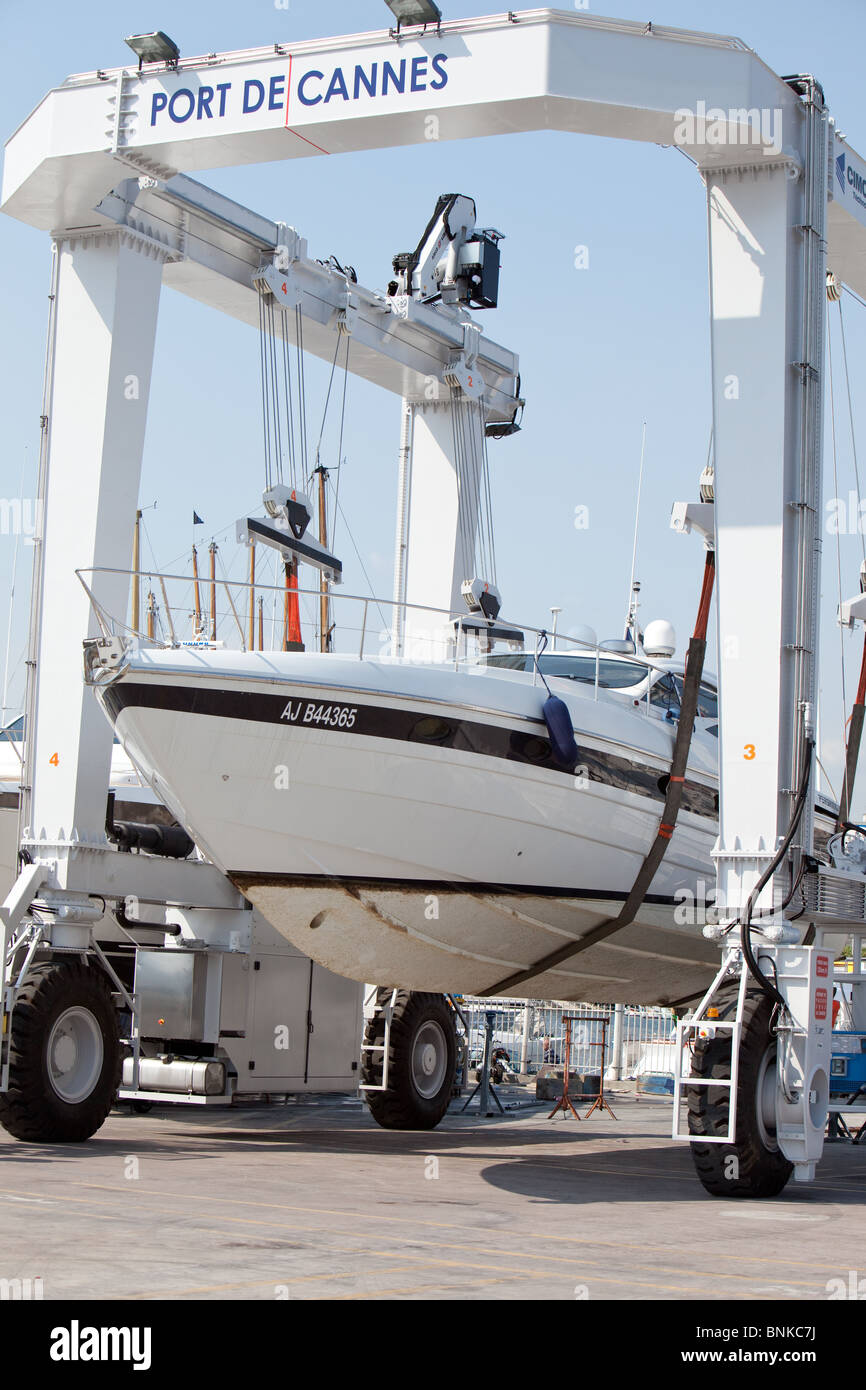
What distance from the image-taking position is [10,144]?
40.9 feet

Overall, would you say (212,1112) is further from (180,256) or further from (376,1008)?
(180,256)

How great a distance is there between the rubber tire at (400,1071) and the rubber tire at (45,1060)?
3.12 metres

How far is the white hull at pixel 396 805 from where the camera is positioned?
1052 centimetres

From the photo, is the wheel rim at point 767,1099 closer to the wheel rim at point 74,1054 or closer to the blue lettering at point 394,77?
the wheel rim at point 74,1054

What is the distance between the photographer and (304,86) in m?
10.5

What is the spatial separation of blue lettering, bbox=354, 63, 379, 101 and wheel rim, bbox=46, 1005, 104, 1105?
723 cm

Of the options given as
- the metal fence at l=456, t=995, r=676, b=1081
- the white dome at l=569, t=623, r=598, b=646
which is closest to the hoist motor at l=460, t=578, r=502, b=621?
the white dome at l=569, t=623, r=598, b=646

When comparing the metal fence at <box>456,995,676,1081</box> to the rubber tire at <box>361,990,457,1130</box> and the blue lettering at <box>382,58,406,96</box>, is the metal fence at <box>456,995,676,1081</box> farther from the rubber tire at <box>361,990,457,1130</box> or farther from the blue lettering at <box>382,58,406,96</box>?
the blue lettering at <box>382,58,406,96</box>

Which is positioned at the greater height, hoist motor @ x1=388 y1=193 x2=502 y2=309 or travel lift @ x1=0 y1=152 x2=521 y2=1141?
hoist motor @ x1=388 y1=193 x2=502 y2=309

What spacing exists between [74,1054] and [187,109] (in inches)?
287

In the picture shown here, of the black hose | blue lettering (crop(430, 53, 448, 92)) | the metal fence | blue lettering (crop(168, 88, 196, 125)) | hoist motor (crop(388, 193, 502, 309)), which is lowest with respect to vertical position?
the metal fence

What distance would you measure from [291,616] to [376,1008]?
482 centimetres

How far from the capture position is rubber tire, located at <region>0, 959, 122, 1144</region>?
37.5ft

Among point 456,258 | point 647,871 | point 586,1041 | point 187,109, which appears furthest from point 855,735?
point 586,1041
